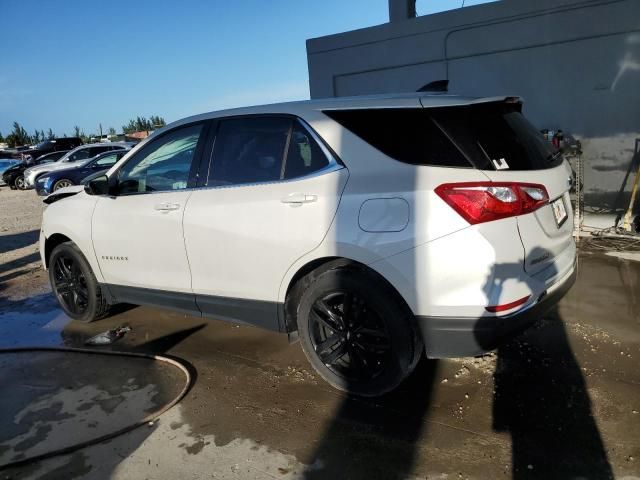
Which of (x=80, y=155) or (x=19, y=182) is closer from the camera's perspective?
(x=80, y=155)

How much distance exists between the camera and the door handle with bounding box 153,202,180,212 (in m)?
3.82

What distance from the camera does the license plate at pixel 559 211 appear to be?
10.0ft

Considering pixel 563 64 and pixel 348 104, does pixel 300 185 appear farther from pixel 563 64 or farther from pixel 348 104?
pixel 563 64

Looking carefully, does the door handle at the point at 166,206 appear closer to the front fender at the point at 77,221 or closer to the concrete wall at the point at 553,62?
the front fender at the point at 77,221

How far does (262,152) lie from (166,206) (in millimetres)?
875

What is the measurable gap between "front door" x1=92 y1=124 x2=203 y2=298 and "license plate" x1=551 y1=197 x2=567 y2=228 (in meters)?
2.40

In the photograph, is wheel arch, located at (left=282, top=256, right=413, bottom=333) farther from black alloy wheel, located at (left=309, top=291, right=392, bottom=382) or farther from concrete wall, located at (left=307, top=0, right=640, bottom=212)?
concrete wall, located at (left=307, top=0, right=640, bottom=212)

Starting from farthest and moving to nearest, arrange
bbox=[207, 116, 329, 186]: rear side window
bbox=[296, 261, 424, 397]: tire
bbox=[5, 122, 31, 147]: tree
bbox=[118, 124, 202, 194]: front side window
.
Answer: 1. bbox=[5, 122, 31, 147]: tree
2. bbox=[118, 124, 202, 194]: front side window
3. bbox=[207, 116, 329, 186]: rear side window
4. bbox=[296, 261, 424, 397]: tire

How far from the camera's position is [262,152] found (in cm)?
356

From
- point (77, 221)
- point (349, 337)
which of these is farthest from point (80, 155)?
point (349, 337)

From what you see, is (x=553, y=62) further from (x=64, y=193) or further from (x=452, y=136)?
(x=64, y=193)

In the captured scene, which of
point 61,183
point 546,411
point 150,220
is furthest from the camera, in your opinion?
point 61,183

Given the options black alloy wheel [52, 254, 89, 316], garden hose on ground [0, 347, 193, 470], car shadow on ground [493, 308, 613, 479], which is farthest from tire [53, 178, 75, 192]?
car shadow on ground [493, 308, 613, 479]

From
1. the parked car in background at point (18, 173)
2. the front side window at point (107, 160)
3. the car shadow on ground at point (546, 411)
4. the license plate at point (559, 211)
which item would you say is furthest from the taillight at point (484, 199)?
the parked car in background at point (18, 173)
